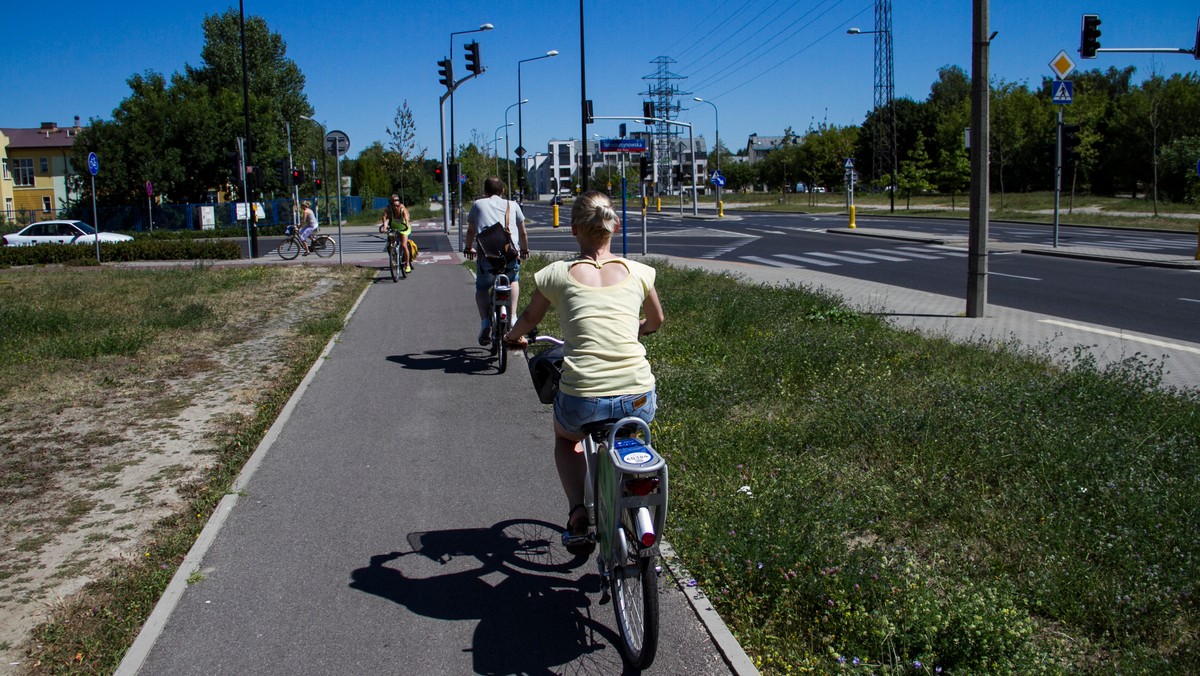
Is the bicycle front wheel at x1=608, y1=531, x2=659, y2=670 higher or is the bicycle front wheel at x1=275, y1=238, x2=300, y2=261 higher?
the bicycle front wheel at x1=275, y1=238, x2=300, y2=261

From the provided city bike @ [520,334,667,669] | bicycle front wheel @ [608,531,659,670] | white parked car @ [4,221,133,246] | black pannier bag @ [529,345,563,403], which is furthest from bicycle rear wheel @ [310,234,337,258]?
bicycle front wheel @ [608,531,659,670]

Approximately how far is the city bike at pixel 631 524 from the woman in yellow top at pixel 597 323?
11 centimetres

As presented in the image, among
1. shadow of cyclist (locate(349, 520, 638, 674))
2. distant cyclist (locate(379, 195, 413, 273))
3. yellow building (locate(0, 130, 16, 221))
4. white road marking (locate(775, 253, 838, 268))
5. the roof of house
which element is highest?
the roof of house

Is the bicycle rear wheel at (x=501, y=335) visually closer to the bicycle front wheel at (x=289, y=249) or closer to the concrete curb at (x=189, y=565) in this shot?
the concrete curb at (x=189, y=565)

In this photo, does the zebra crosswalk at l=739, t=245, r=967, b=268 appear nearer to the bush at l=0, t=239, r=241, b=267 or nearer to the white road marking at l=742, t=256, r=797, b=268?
the white road marking at l=742, t=256, r=797, b=268

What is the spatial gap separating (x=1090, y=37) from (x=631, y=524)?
23254mm

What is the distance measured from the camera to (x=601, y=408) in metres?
3.77

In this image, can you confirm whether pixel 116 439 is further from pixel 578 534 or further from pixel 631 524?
pixel 631 524

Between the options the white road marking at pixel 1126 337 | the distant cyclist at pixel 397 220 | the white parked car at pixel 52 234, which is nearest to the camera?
the white road marking at pixel 1126 337

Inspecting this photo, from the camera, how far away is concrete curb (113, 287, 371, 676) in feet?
11.8

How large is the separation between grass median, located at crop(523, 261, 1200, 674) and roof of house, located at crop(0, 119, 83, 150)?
80.6 meters

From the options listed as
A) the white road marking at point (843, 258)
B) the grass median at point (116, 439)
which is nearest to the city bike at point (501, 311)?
the grass median at point (116, 439)

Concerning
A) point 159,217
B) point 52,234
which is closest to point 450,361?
point 52,234

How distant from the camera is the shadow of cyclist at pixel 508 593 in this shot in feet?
11.9
